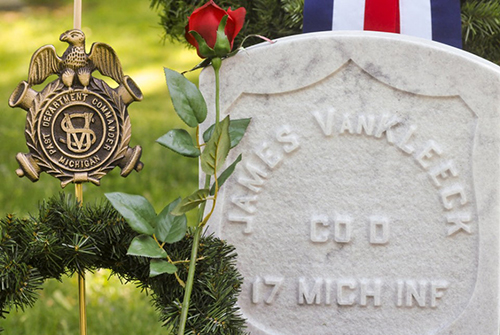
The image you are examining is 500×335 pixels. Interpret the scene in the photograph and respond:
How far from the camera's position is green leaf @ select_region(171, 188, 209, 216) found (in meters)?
1.28

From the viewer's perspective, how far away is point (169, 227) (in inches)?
52.8

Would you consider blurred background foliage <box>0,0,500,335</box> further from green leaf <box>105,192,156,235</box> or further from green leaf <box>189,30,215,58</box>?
green leaf <box>189,30,215,58</box>

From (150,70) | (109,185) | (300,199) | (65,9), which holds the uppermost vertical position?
(65,9)

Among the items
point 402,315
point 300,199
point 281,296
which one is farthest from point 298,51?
point 402,315

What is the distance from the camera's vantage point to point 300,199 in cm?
158

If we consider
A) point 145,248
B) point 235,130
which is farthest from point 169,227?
point 235,130

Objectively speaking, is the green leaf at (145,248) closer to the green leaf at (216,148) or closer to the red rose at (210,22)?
the green leaf at (216,148)

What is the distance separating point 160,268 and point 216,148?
28 centimetres

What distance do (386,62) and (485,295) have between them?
A: 2.15 ft

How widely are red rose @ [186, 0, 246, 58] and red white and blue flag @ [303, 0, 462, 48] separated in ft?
1.19

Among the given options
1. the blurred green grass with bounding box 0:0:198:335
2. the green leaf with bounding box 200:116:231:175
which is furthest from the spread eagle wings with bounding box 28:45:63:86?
the blurred green grass with bounding box 0:0:198:335

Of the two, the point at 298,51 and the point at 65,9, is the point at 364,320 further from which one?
the point at 65,9

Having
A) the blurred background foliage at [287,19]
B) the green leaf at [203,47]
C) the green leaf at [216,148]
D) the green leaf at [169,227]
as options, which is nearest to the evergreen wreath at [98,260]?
the green leaf at [169,227]

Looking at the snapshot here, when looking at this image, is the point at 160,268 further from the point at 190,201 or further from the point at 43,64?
Result: the point at 43,64
